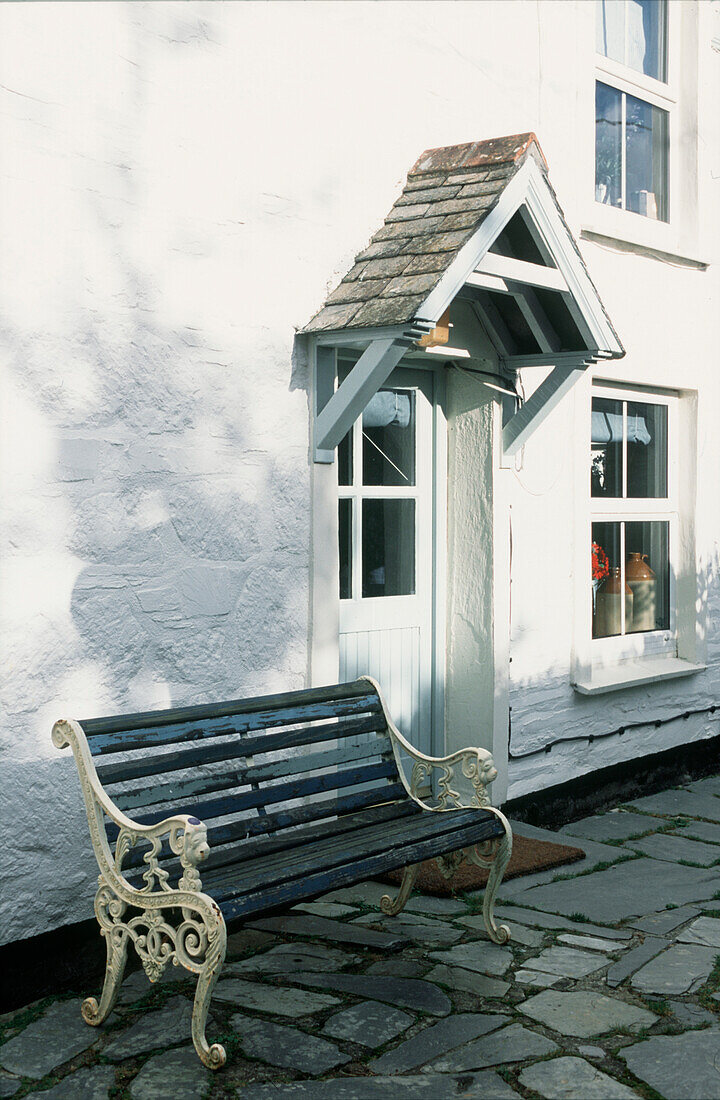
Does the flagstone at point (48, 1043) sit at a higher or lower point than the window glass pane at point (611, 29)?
lower

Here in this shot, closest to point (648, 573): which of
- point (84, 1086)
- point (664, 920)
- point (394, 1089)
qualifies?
point (664, 920)

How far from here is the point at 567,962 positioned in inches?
177

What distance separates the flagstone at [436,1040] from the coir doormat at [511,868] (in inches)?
44.6

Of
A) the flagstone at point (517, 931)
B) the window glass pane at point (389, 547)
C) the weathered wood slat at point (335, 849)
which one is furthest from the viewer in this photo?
the window glass pane at point (389, 547)

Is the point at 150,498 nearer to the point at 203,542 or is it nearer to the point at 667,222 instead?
the point at 203,542

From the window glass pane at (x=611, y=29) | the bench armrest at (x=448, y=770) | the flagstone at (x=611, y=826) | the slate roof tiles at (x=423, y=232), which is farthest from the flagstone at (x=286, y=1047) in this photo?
the window glass pane at (x=611, y=29)

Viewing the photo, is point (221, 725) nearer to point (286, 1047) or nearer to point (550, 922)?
point (286, 1047)

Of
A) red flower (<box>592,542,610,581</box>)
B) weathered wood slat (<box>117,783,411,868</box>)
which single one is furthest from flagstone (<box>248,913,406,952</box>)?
red flower (<box>592,542,610,581</box>)

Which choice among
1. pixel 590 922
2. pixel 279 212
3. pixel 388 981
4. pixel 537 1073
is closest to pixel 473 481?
pixel 279 212

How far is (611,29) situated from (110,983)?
6121mm

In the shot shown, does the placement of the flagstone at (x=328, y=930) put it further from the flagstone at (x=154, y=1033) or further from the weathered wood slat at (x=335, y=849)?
the flagstone at (x=154, y=1033)

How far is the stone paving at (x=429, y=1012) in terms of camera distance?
352 cm

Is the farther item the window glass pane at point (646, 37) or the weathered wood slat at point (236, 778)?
the window glass pane at point (646, 37)

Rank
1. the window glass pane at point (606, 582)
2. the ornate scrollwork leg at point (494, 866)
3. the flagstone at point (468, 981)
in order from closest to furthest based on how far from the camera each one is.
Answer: the flagstone at point (468, 981) → the ornate scrollwork leg at point (494, 866) → the window glass pane at point (606, 582)
